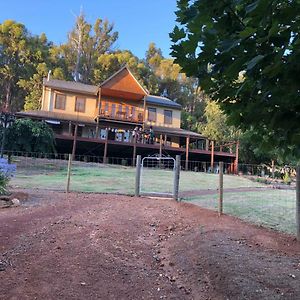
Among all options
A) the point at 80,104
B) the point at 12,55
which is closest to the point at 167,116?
the point at 80,104

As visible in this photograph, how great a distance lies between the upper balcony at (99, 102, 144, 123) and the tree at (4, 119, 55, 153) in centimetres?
785

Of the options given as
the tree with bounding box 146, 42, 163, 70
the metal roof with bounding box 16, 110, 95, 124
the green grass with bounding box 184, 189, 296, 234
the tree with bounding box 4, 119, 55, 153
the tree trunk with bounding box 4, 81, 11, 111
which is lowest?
the green grass with bounding box 184, 189, 296, 234

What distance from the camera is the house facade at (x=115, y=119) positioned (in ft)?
104

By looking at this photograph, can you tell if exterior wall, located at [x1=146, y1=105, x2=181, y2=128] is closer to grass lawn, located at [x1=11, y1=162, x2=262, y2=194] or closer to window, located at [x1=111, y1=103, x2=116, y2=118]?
window, located at [x1=111, y1=103, x2=116, y2=118]

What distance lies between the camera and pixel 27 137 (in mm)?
24953

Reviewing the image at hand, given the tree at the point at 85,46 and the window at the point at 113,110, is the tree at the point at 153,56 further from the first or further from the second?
the window at the point at 113,110

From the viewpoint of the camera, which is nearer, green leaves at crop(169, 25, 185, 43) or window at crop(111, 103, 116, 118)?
green leaves at crop(169, 25, 185, 43)

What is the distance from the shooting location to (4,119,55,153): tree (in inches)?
965

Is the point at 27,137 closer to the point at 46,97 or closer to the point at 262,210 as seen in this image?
the point at 46,97

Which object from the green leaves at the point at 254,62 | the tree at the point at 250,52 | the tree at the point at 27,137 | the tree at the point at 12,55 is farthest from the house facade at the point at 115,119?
the green leaves at the point at 254,62

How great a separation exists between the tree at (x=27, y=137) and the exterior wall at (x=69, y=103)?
7390 mm

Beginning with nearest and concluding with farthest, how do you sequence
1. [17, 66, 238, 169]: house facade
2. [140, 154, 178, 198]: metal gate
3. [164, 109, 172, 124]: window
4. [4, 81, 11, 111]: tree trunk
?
[140, 154, 178, 198]: metal gate, [17, 66, 238, 169]: house facade, [164, 109, 172, 124]: window, [4, 81, 11, 111]: tree trunk

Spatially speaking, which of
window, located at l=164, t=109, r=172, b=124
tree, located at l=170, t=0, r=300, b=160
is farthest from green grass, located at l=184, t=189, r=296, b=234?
window, located at l=164, t=109, r=172, b=124

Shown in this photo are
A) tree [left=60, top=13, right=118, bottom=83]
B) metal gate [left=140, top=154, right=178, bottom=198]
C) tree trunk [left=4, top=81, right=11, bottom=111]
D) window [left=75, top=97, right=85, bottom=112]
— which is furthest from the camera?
tree [left=60, top=13, right=118, bottom=83]
